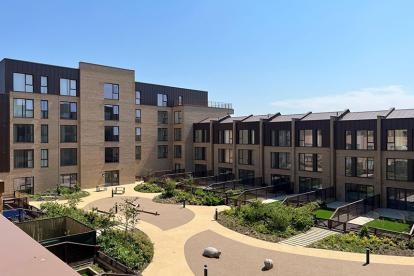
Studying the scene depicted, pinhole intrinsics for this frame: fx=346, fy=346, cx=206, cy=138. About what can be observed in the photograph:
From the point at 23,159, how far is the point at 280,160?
103 feet

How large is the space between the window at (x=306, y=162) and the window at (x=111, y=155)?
25.5m

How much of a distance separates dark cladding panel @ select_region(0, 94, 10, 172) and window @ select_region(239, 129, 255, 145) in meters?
29.5

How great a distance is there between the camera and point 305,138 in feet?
137

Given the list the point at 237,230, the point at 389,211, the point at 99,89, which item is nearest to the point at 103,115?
the point at 99,89

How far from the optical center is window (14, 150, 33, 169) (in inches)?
1577

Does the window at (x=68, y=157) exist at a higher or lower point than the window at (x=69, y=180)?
higher

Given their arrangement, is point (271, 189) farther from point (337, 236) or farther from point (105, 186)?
point (105, 186)

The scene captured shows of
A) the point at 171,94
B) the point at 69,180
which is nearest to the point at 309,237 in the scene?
the point at 69,180

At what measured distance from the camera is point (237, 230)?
26.5 metres

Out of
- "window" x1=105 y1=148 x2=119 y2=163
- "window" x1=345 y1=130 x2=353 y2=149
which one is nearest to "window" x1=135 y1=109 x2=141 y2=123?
"window" x1=105 y1=148 x2=119 y2=163

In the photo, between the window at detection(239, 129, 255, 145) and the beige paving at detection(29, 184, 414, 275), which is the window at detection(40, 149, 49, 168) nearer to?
the beige paving at detection(29, 184, 414, 275)

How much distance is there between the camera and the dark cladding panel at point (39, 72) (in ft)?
128

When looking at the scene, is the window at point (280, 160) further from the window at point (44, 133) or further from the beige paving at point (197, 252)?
the window at point (44, 133)

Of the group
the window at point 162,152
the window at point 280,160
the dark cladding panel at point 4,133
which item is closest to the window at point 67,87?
the dark cladding panel at point 4,133
